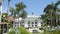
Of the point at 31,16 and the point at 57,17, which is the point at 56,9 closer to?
the point at 57,17

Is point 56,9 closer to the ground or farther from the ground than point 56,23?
farther from the ground

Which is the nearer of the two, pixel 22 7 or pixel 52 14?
pixel 52 14

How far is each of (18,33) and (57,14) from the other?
2210 inches

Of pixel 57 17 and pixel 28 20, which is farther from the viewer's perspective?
pixel 28 20

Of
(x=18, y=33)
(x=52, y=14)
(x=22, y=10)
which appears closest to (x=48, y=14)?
(x=52, y=14)

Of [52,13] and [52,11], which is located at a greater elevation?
[52,11]

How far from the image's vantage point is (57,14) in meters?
66.8

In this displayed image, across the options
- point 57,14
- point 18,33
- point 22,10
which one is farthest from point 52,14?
point 18,33

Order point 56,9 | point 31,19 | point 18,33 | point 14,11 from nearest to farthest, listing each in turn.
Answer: point 18,33
point 56,9
point 14,11
point 31,19

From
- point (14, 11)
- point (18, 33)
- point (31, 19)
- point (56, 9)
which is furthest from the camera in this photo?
point (31, 19)

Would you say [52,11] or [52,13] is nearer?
[52,11]

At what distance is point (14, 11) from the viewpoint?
70.0 metres

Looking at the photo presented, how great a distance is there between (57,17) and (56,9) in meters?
2.90

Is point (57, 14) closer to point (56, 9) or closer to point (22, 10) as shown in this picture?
point (56, 9)
